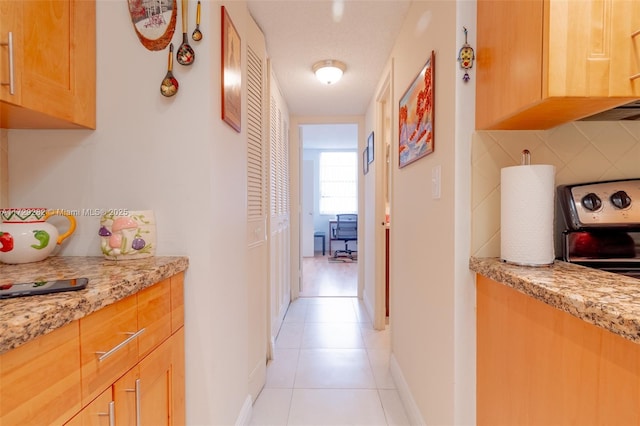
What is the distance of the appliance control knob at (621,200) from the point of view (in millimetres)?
990

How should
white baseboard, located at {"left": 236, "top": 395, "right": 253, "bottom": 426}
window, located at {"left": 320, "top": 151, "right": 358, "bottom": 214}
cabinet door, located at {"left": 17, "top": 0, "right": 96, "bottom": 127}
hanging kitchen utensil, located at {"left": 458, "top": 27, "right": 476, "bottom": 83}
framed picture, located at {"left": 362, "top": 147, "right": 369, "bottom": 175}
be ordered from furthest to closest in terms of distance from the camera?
window, located at {"left": 320, "top": 151, "right": 358, "bottom": 214} → framed picture, located at {"left": 362, "top": 147, "right": 369, "bottom": 175} → white baseboard, located at {"left": 236, "top": 395, "right": 253, "bottom": 426} → hanging kitchen utensil, located at {"left": 458, "top": 27, "right": 476, "bottom": 83} → cabinet door, located at {"left": 17, "top": 0, "right": 96, "bottom": 127}

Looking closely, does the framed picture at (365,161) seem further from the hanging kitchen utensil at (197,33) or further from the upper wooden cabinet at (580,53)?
the upper wooden cabinet at (580,53)

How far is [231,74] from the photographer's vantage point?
138 centimetres

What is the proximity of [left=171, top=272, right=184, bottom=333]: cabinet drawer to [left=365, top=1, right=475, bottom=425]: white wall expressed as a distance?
95 centimetres

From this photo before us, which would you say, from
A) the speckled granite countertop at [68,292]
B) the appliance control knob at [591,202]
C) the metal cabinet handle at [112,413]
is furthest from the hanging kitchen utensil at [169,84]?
the appliance control knob at [591,202]

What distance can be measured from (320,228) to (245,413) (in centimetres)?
587

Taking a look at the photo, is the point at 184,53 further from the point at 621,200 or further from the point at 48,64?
the point at 621,200

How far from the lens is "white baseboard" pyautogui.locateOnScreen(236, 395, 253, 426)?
151 centimetres

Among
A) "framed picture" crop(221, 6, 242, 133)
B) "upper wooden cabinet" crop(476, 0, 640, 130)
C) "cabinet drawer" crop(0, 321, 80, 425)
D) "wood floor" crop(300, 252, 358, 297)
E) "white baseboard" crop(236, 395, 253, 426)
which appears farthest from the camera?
"wood floor" crop(300, 252, 358, 297)

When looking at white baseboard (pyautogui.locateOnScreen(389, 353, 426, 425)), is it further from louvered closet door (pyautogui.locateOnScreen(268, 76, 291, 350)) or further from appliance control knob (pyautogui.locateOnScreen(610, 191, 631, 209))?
appliance control knob (pyautogui.locateOnScreen(610, 191, 631, 209))

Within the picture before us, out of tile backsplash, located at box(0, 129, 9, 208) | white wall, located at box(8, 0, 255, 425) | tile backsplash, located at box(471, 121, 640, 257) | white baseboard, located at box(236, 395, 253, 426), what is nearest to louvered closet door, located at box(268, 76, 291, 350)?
white baseboard, located at box(236, 395, 253, 426)

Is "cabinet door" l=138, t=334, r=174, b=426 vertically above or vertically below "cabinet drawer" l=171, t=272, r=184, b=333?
below

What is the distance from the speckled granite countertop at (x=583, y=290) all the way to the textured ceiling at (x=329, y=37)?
57.3 inches

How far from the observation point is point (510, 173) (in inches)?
38.4
